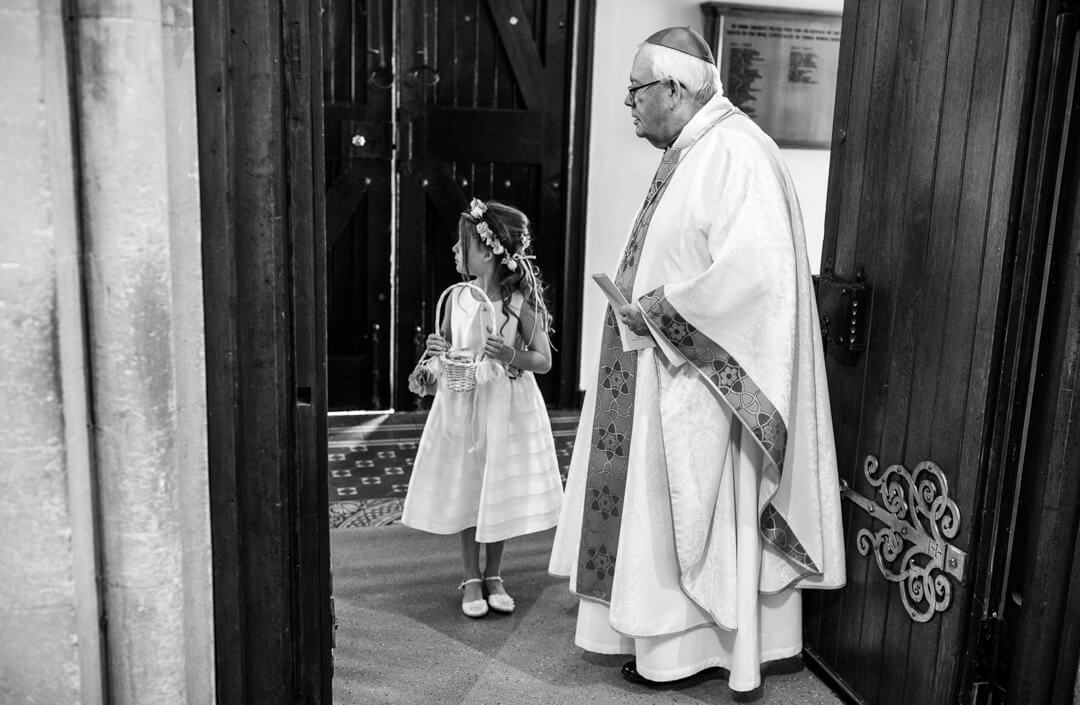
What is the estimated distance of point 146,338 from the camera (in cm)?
171

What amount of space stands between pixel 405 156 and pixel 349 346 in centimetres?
100

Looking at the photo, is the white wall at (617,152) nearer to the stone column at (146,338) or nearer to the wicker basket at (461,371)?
the wicker basket at (461,371)

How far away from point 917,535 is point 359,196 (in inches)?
139

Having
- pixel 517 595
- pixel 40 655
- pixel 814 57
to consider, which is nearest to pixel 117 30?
pixel 40 655

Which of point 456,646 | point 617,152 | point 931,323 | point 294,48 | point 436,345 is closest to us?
point 294,48

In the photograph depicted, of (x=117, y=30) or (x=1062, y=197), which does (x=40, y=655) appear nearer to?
(x=117, y=30)

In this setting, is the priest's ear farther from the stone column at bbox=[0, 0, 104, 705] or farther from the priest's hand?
the stone column at bbox=[0, 0, 104, 705]

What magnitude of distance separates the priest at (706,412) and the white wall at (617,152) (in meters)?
2.63

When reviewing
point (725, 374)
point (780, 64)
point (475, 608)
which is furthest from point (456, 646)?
point (780, 64)

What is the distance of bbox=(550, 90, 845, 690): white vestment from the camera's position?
258 cm

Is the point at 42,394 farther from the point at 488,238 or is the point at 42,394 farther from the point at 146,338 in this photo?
the point at 488,238

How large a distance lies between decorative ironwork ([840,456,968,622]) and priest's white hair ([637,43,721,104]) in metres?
1.04

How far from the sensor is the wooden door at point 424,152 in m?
5.20

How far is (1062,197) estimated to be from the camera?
220 centimetres
